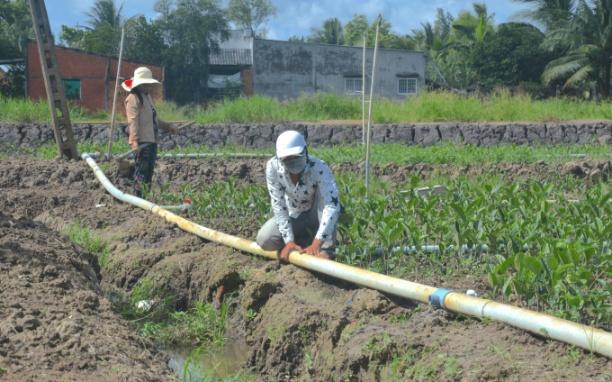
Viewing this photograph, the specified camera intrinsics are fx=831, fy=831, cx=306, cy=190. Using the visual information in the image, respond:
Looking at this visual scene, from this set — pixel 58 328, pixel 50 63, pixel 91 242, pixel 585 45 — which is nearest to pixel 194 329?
pixel 58 328

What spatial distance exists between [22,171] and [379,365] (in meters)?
9.78

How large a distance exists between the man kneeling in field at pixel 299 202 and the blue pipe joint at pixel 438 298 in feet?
4.39

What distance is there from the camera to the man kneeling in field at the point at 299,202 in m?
5.81

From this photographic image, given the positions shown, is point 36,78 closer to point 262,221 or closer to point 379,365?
point 262,221

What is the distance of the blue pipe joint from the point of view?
4578mm

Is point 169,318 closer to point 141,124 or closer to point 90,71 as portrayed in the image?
point 141,124

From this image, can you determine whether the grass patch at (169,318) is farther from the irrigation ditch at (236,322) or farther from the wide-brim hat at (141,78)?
the wide-brim hat at (141,78)

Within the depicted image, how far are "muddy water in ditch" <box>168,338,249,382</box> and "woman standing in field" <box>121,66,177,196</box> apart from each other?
4509 mm

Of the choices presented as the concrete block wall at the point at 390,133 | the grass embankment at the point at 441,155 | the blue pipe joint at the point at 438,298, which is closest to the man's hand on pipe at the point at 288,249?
the blue pipe joint at the point at 438,298

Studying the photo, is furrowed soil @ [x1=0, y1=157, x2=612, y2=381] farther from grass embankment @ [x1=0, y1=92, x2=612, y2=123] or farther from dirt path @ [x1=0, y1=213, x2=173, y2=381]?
grass embankment @ [x1=0, y1=92, x2=612, y2=123]

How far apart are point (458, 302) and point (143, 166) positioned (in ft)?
20.7

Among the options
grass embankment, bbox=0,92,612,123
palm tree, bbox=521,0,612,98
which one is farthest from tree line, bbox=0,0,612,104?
grass embankment, bbox=0,92,612,123

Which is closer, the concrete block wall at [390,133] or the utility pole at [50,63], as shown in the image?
the utility pole at [50,63]

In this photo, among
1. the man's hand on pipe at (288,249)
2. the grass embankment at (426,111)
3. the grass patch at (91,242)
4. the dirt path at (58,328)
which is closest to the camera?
the dirt path at (58,328)
